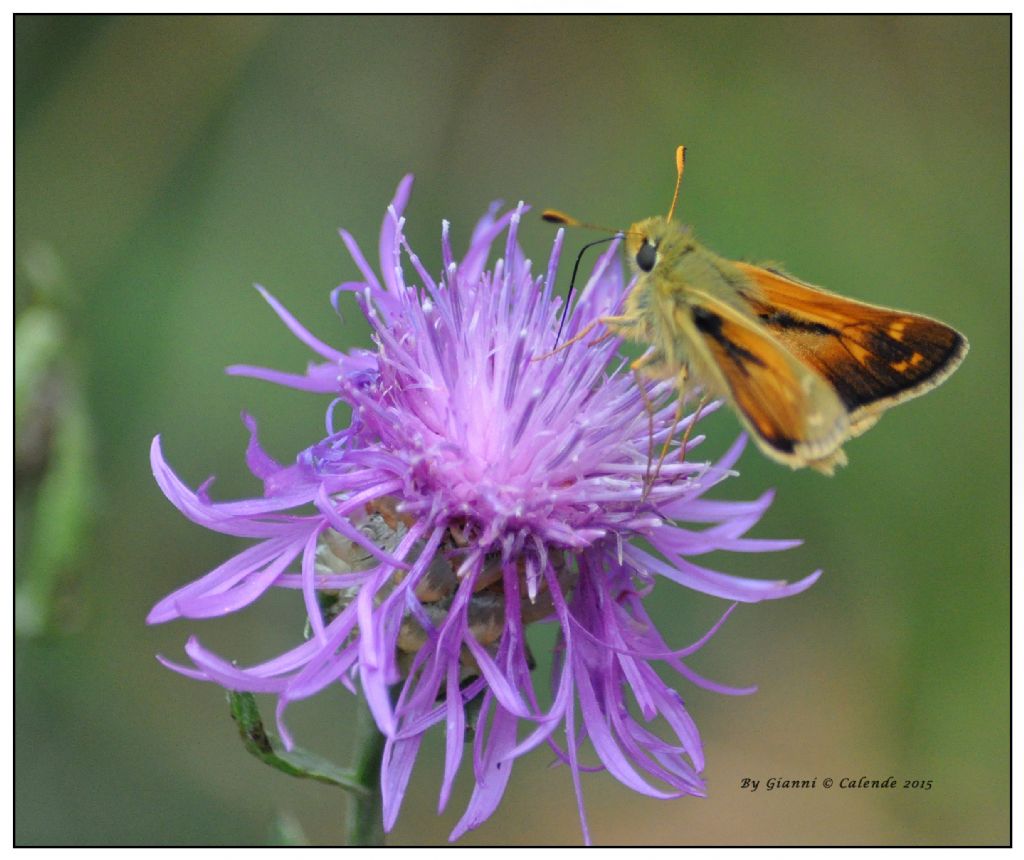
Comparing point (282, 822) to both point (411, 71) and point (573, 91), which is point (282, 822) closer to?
point (411, 71)

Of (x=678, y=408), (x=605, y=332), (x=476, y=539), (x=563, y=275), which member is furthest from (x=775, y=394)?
(x=563, y=275)

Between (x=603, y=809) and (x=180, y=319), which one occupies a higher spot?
(x=180, y=319)

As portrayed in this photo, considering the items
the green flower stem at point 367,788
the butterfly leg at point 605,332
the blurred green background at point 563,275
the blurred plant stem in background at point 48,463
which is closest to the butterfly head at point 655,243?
the butterfly leg at point 605,332

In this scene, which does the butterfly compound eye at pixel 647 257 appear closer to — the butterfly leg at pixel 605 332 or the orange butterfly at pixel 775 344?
the orange butterfly at pixel 775 344

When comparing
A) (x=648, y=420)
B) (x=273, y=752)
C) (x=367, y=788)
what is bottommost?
(x=367, y=788)

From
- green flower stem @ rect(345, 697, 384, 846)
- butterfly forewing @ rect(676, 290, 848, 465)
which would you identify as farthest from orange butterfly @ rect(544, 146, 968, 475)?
green flower stem @ rect(345, 697, 384, 846)

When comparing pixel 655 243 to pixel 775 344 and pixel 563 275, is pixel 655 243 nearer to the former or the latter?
pixel 775 344

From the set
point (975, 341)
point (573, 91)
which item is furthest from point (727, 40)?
point (975, 341)
